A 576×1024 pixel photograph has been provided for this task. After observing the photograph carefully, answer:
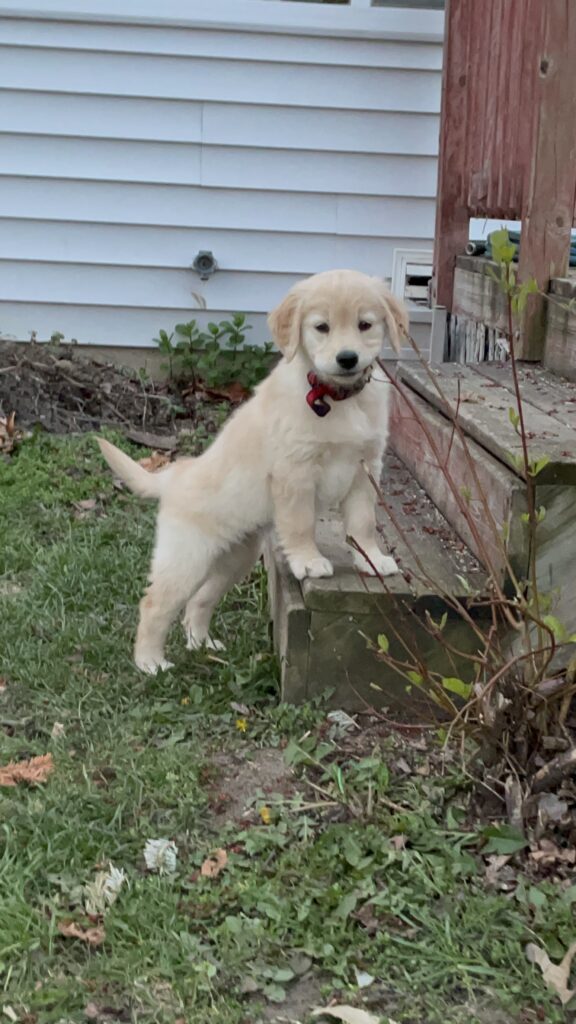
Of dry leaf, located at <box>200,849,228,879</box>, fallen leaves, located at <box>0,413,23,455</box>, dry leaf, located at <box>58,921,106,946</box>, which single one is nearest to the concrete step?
dry leaf, located at <box>200,849,228,879</box>

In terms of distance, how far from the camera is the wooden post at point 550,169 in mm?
3738

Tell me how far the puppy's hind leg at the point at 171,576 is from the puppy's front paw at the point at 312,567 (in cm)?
35

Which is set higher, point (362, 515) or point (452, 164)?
point (452, 164)

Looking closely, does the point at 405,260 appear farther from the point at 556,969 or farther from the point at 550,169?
the point at 556,969

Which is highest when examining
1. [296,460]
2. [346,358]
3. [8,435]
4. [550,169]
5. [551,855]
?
[550,169]

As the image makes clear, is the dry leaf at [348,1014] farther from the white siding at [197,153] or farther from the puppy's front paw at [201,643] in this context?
the white siding at [197,153]

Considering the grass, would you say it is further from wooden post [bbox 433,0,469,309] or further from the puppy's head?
wooden post [bbox 433,0,469,309]

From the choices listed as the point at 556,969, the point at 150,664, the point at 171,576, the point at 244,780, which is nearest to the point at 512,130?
the point at 171,576

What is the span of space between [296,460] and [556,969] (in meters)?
1.55

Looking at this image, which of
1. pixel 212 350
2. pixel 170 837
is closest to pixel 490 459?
pixel 170 837

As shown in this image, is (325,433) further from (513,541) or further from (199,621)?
(199,621)

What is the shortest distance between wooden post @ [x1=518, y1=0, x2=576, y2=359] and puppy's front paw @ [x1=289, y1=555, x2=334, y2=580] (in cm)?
152

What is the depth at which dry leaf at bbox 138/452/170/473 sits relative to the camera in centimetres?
517

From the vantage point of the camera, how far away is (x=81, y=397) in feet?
20.1
